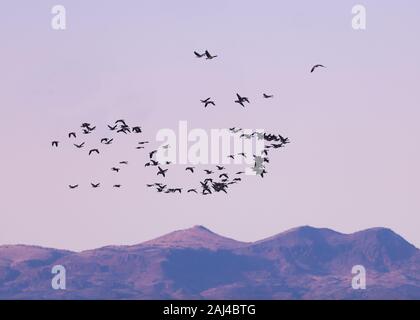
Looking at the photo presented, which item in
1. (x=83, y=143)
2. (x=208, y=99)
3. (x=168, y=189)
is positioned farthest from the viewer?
(x=168, y=189)
